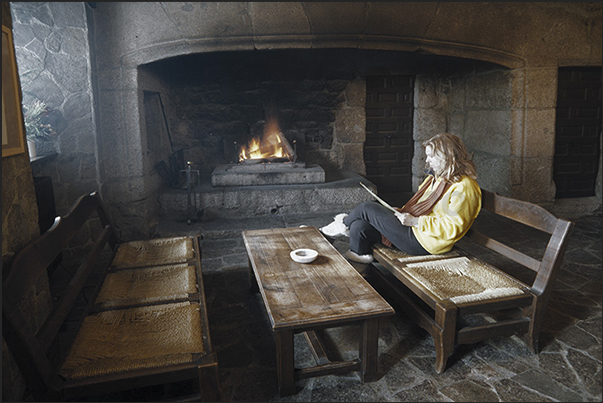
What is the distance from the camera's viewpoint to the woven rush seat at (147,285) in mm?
2635

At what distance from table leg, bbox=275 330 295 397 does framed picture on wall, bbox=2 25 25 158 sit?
175cm

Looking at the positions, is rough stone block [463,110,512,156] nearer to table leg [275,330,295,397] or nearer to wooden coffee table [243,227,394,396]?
wooden coffee table [243,227,394,396]

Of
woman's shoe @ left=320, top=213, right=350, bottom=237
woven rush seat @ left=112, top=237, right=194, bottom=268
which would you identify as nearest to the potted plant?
woven rush seat @ left=112, top=237, right=194, bottom=268

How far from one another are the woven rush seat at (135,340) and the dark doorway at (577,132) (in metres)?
5.50

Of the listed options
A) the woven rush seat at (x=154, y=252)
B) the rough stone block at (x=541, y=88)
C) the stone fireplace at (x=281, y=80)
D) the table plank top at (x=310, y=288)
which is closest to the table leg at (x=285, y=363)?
the table plank top at (x=310, y=288)

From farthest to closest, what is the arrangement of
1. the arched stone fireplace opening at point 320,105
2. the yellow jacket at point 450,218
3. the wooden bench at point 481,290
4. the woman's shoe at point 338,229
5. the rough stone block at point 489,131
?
the arched stone fireplace opening at point 320,105, the rough stone block at point 489,131, the woman's shoe at point 338,229, the yellow jacket at point 450,218, the wooden bench at point 481,290

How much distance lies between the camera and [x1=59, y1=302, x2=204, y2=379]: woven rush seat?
200cm

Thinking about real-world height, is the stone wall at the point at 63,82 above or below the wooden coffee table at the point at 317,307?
above

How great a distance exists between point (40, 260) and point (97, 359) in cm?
60

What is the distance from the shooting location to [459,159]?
320 centimetres

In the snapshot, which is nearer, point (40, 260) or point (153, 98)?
point (40, 260)

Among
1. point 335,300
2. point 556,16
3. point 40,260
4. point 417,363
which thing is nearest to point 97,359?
point 40,260

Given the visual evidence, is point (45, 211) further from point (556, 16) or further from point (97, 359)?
point (556, 16)

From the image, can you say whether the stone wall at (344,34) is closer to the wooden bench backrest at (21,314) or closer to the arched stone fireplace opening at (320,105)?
the arched stone fireplace opening at (320,105)
